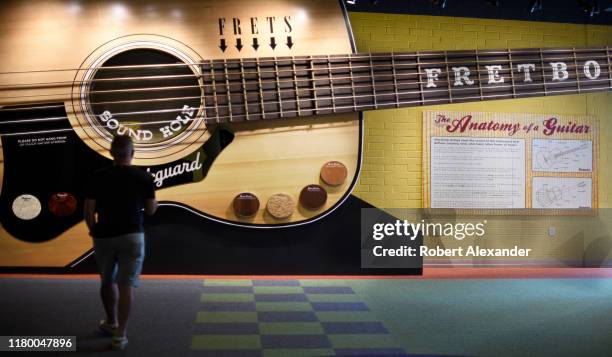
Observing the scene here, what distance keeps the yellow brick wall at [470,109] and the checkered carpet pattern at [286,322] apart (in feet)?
4.75

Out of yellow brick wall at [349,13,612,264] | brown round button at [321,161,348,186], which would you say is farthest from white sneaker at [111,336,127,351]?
yellow brick wall at [349,13,612,264]

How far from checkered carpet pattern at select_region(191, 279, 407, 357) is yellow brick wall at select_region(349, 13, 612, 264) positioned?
145 centimetres

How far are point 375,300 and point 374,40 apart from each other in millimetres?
2594

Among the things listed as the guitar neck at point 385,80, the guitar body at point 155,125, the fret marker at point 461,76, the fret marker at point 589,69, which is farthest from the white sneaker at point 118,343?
the fret marker at point 589,69

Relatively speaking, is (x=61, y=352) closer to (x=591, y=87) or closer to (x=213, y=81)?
Answer: (x=213, y=81)

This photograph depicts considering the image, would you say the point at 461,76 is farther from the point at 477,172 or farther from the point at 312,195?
the point at 312,195

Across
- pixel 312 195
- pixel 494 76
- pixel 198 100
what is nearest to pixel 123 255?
pixel 198 100

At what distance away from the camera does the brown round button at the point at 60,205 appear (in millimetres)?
4367

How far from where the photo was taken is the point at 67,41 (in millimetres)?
4398

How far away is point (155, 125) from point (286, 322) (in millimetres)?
2003

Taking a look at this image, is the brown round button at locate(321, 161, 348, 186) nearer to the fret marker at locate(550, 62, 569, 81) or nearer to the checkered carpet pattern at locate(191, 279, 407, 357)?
the checkered carpet pattern at locate(191, 279, 407, 357)

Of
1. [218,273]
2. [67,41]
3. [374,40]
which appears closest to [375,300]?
[218,273]

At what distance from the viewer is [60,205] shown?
437 cm

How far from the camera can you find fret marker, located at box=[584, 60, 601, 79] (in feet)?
15.6
